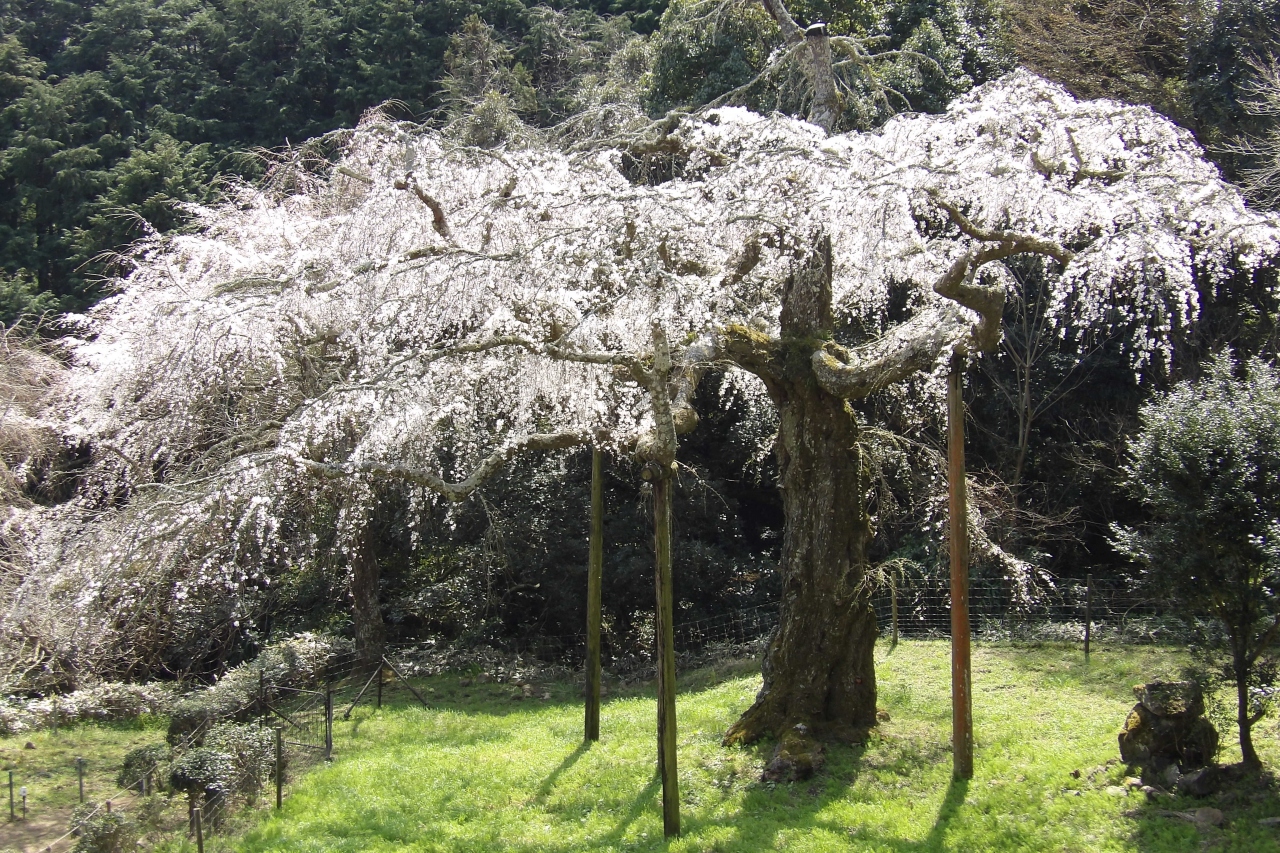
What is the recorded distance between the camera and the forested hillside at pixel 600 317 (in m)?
7.28

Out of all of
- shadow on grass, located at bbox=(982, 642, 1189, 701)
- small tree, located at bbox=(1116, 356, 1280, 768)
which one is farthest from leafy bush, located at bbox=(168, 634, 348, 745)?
small tree, located at bbox=(1116, 356, 1280, 768)

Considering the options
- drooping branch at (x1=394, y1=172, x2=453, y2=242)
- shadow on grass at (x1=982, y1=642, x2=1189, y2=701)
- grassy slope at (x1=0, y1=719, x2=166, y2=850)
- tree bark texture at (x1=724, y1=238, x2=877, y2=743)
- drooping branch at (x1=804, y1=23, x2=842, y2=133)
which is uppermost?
drooping branch at (x1=804, y1=23, x2=842, y2=133)

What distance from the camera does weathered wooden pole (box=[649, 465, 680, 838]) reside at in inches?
242

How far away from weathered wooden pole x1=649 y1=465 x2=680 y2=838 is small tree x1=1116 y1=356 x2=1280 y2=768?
9.72 ft

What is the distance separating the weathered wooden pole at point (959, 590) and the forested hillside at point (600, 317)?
17.8 inches

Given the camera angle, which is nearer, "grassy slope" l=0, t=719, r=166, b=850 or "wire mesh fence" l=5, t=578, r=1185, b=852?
"wire mesh fence" l=5, t=578, r=1185, b=852

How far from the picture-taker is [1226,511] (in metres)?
5.76

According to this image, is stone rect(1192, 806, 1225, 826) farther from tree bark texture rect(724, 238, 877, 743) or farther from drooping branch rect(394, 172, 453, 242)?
drooping branch rect(394, 172, 453, 242)

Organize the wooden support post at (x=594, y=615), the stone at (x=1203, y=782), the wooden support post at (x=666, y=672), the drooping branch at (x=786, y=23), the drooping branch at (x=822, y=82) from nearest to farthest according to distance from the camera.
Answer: the stone at (x=1203, y=782), the wooden support post at (x=666, y=672), the wooden support post at (x=594, y=615), the drooping branch at (x=822, y=82), the drooping branch at (x=786, y=23)

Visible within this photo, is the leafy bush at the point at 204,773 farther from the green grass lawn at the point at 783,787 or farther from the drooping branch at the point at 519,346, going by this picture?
the drooping branch at the point at 519,346

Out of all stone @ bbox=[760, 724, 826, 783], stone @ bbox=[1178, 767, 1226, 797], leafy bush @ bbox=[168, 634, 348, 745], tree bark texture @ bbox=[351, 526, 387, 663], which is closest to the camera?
stone @ bbox=[1178, 767, 1226, 797]

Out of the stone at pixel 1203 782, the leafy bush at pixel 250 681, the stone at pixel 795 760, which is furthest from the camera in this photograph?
the leafy bush at pixel 250 681

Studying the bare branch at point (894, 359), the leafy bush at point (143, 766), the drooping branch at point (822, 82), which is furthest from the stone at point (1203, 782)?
the leafy bush at point (143, 766)

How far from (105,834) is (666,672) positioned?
384 centimetres
